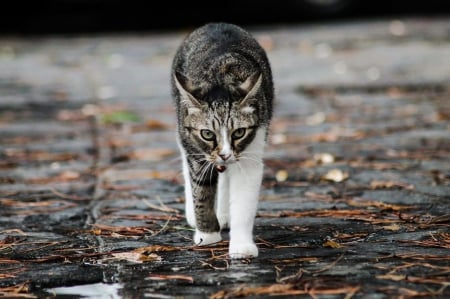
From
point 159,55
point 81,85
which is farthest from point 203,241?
point 159,55

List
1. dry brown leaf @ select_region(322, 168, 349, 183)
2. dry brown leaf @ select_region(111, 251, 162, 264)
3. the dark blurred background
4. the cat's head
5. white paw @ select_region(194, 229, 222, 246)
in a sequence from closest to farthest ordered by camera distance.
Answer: dry brown leaf @ select_region(111, 251, 162, 264), the cat's head, white paw @ select_region(194, 229, 222, 246), dry brown leaf @ select_region(322, 168, 349, 183), the dark blurred background

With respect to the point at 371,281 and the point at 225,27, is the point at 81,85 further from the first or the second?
the point at 371,281

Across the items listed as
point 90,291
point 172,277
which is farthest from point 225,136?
point 90,291

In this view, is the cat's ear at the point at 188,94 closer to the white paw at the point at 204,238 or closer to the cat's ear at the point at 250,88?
the cat's ear at the point at 250,88

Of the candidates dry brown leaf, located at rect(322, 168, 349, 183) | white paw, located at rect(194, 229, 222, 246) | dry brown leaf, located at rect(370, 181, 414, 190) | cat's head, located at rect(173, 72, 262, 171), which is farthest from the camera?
dry brown leaf, located at rect(322, 168, 349, 183)

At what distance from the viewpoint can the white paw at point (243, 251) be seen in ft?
13.1

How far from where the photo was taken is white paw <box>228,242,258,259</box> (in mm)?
3979

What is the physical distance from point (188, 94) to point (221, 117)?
20 cm

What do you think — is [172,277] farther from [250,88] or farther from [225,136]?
[250,88]

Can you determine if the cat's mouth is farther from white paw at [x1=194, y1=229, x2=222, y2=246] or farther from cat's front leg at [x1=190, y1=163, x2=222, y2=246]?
white paw at [x1=194, y1=229, x2=222, y2=246]

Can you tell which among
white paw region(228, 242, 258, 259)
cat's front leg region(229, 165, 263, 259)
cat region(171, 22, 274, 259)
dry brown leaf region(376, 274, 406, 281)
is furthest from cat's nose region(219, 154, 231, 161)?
dry brown leaf region(376, 274, 406, 281)

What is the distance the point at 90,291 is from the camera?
3529 millimetres

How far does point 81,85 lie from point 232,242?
6.47m

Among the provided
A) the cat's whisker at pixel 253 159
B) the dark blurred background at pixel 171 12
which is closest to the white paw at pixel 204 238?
the cat's whisker at pixel 253 159
